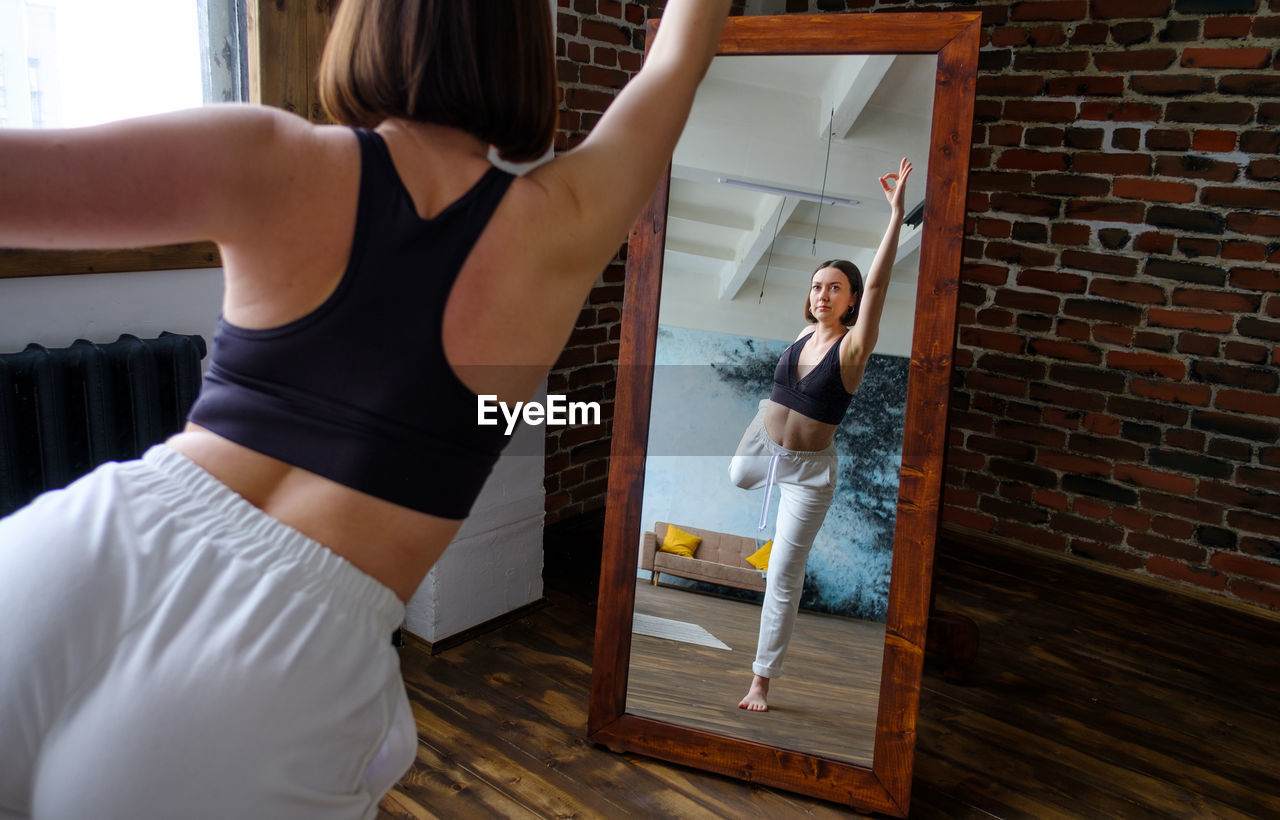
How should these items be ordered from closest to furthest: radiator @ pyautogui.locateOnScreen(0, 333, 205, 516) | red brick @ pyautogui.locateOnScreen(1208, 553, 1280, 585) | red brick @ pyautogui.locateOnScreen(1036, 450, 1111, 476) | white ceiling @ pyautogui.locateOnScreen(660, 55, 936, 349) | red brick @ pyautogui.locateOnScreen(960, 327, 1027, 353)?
1. radiator @ pyautogui.locateOnScreen(0, 333, 205, 516)
2. white ceiling @ pyautogui.locateOnScreen(660, 55, 936, 349)
3. red brick @ pyautogui.locateOnScreen(1208, 553, 1280, 585)
4. red brick @ pyautogui.locateOnScreen(1036, 450, 1111, 476)
5. red brick @ pyautogui.locateOnScreen(960, 327, 1027, 353)

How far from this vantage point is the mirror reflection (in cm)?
203

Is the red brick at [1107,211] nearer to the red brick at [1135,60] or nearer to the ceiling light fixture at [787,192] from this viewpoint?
the red brick at [1135,60]

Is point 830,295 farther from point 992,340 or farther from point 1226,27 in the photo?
point 1226,27

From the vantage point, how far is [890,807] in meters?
2.11

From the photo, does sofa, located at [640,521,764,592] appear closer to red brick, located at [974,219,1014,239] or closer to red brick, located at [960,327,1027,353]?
red brick, located at [960,327,1027,353]

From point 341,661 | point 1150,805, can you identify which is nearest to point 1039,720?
point 1150,805

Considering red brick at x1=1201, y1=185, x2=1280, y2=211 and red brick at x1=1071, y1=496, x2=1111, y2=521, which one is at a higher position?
red brick at x1=1201, y1=185, x2=1280, y2=211

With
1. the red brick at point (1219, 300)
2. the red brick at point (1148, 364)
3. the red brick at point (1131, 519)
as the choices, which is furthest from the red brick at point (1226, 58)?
the red brick at point (1131, 519)

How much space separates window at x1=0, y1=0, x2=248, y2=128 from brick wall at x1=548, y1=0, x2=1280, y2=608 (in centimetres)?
118

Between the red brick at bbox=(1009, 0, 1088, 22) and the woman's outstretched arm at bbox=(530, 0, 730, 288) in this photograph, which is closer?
the woman's outstretched arm at bbox=(530, 0, 730, 288)

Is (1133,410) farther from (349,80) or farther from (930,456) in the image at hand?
(349,80)

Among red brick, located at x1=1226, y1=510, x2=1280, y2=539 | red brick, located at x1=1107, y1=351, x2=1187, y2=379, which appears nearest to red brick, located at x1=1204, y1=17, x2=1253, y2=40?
red brick, located at x1=1107, y1=351, x2=1187, y2=379

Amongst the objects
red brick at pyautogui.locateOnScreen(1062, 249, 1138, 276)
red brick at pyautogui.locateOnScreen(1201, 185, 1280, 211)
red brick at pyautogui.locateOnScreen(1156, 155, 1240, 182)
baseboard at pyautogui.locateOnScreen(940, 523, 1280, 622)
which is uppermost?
red brick at pyautogui.locateOnScreen(1156, 155, 1240, 182)

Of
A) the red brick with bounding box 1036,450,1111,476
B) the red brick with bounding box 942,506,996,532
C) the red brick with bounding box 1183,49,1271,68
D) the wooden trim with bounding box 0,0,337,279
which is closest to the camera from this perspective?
the wooden trim with bounding box 0,0,337,279
